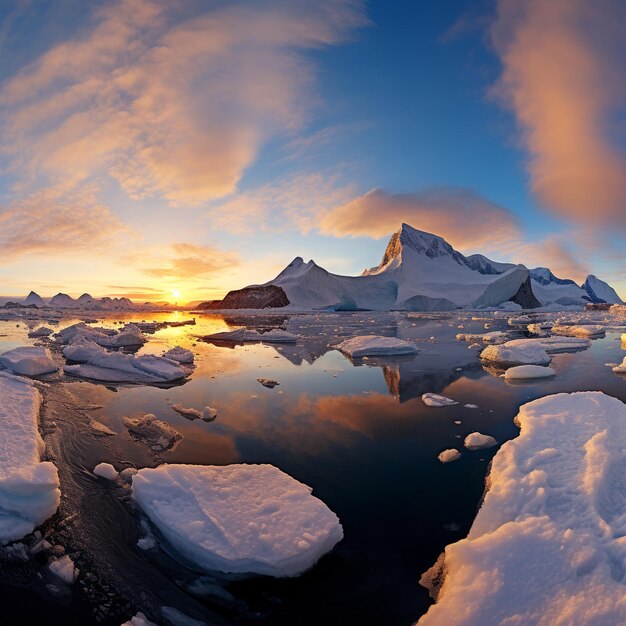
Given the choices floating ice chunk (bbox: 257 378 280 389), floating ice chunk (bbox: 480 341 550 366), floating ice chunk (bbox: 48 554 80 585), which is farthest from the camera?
floating ice chunk (bbox: 480 341 550 366)

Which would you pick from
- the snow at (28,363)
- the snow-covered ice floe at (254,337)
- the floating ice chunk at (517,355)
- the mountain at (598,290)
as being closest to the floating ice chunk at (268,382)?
the snow at (28,363)

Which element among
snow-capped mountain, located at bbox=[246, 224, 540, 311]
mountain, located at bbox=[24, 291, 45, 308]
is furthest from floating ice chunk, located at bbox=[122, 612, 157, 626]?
mountain, located at bbox=[24, 291, 45, 308]

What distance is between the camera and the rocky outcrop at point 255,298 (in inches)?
2726

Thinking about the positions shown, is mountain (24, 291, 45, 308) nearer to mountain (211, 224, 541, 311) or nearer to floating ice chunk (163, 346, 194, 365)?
mountain (211, 224, 541, 311)

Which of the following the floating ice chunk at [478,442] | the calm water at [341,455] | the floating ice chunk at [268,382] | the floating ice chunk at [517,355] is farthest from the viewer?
the floating ice chunk at [517,355]

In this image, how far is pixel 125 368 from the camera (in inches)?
419

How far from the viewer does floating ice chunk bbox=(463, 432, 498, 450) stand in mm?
5539

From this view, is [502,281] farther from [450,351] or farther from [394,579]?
[394,579]

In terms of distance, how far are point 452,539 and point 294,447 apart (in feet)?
8.50

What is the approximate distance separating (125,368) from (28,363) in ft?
7.86

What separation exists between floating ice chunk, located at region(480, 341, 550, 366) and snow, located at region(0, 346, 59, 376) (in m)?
13.1

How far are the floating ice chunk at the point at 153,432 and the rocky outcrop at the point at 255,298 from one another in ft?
195

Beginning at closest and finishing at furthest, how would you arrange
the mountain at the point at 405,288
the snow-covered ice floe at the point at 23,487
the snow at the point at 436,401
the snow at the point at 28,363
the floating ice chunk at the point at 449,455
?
the snow-covered ice floe at the point at 23,487
the floating ice chunk at the point at 449,455
the snow at the point at 436,401
the snow at the point at 28,363
the mountain at the point at 405,288

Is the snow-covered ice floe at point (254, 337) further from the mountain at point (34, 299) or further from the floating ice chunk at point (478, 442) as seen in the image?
the mountain at point (34, 299)
